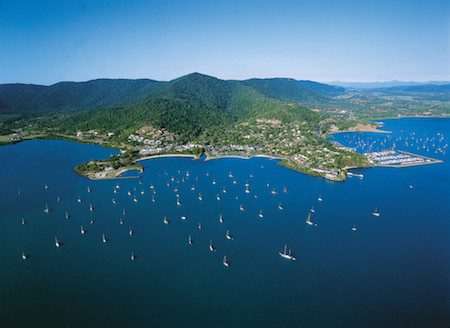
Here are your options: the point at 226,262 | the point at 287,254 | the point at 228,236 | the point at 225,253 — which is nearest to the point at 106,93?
the point at 228,236

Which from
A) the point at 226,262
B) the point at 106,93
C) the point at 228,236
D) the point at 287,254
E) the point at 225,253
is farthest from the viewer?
the point at 106,93

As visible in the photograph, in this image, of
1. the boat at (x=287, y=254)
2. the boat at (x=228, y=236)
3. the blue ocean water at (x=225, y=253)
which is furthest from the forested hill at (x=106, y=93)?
the boat at (x=287, y=254)

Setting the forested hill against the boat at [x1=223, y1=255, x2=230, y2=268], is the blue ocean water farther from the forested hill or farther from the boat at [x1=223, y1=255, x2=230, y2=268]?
the forested hill

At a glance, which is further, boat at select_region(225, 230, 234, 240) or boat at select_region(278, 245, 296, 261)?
boat at select_region(225, 230, 234, 240)

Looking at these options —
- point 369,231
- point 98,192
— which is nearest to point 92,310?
point 98,192

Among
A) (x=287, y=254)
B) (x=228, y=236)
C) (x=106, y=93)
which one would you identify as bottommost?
(x=287, y=254)

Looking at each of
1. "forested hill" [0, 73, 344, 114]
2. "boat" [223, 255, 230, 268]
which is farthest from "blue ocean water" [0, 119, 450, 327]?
"forested hill" [0, 73, 344, 114]

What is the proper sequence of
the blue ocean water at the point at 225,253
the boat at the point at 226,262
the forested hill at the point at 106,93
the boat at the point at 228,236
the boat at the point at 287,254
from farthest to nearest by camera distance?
the forested hill at the point at 106,93
the boat at the point at 228,236
the boat at the point at 287,254
the boat at the point at 226,262
the blue ocean water at the point at 225,253

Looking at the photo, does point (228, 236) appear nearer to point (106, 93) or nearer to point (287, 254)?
point (287, 254)

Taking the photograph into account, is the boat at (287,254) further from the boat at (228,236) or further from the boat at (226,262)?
the boat at (228,236)
